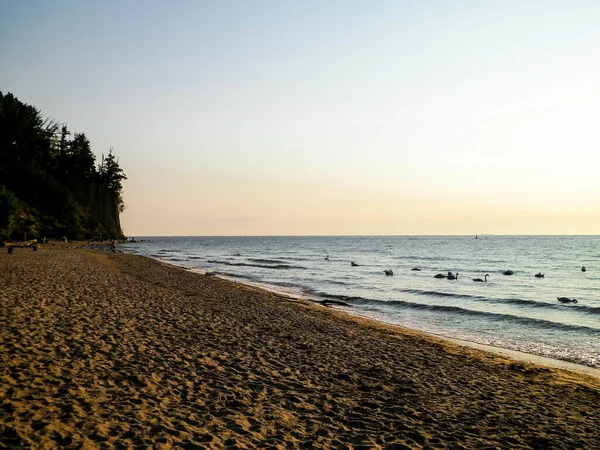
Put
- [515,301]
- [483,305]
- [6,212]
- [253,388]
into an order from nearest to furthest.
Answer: [253,388] → [483,305] → [515,301] → [6,212]

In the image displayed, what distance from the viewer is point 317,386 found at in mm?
9141

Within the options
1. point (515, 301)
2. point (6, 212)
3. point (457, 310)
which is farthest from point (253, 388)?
point (6, 212)

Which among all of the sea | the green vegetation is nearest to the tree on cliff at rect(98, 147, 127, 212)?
the green vegetation

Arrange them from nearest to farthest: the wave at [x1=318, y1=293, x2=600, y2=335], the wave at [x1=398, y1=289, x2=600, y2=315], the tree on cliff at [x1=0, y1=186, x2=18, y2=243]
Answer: the wave at [x1=318, y1=293, x2=600, y2=335] < the wave at [x1=398, y1=289, x2=600, y2=315] < the tree on cliff at [x1=0, y1=186, x2=18, y2=243]

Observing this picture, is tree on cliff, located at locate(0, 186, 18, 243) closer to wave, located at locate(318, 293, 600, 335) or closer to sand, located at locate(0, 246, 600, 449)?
wave, located at locate(318, 293, 600, 335)

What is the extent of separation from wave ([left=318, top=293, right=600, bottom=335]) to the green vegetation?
167 ft

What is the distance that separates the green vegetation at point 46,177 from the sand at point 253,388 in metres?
56.5

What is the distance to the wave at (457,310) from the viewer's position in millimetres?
19906

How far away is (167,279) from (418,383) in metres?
22.7

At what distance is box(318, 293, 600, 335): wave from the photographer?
1991 cm

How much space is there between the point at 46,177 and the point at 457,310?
8501 centimetres

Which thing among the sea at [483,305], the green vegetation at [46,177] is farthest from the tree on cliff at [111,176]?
the sea at [483,305]

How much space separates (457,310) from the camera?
950 inches

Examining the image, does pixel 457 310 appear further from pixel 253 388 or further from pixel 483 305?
pixel 253 388
